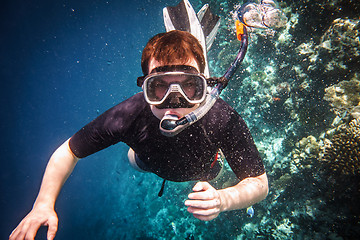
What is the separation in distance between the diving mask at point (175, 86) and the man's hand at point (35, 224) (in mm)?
1302

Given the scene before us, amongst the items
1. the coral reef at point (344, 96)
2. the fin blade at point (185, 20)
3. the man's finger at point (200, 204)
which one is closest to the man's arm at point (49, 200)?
the man's finger at point (200, 204)

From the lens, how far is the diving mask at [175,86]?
150cm

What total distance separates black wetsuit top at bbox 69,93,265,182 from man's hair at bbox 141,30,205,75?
0.56m

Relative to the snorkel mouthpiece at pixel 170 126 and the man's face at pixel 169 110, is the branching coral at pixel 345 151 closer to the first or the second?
the man's face at pixel 169 110

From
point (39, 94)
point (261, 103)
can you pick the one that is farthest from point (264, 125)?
point (39, 94)

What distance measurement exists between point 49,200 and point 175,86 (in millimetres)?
1636

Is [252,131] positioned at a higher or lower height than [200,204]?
lower

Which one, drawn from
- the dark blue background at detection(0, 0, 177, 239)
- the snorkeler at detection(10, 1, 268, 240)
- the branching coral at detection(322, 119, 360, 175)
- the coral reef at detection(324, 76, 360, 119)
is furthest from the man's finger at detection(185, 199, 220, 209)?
the dark blue background at detection(0, 0, 177, 239)

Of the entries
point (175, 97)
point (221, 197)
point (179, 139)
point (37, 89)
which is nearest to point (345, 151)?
point (221, 197)

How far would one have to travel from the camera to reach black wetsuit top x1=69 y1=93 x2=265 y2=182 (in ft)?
5.20

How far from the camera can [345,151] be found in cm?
337

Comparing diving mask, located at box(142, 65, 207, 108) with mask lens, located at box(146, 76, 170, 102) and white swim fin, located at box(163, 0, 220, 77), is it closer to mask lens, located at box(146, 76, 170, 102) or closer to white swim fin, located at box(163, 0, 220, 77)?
mask lens, located at box(146, 76, 170, 102)

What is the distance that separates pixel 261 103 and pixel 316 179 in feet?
8.60

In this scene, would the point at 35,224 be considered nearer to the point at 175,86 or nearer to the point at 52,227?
the point at 52,227
